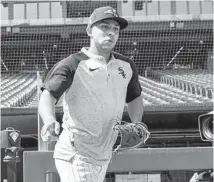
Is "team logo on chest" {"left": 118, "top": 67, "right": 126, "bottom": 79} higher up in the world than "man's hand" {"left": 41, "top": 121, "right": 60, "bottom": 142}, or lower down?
higher up

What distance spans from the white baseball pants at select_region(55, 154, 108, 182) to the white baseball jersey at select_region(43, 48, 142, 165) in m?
0.02

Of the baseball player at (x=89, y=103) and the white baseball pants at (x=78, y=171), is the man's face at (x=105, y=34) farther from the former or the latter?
the white baseball pants at (x=78, y=171)

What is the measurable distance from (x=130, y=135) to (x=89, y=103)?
0.21m

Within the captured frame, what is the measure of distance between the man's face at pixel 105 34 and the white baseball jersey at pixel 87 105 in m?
0.06

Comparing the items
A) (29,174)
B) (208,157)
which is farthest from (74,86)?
(208,157)

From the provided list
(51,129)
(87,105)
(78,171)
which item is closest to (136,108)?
(87,105)

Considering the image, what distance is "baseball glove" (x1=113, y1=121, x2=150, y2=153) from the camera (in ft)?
7.06

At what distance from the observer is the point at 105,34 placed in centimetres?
220

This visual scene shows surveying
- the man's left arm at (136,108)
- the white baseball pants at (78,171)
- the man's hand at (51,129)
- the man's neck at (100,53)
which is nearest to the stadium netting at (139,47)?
the man's left arm at (136,108)

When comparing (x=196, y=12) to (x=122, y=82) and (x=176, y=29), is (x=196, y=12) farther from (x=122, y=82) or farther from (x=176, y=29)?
(x=122, y=82)

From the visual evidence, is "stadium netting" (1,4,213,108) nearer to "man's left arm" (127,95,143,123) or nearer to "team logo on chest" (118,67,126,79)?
"man's left arm" (127,95,143,123)

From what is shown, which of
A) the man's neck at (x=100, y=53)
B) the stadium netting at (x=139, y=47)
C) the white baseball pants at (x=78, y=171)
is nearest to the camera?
the white baseball pants at (x=78, y=171)

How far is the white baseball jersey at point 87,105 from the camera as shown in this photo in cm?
215

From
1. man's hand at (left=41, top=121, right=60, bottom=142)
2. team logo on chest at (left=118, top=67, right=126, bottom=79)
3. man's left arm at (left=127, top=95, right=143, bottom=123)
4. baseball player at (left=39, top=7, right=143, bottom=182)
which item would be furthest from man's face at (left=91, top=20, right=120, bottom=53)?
man's hand at (left=41, top=121, right=60, bottom=142)
